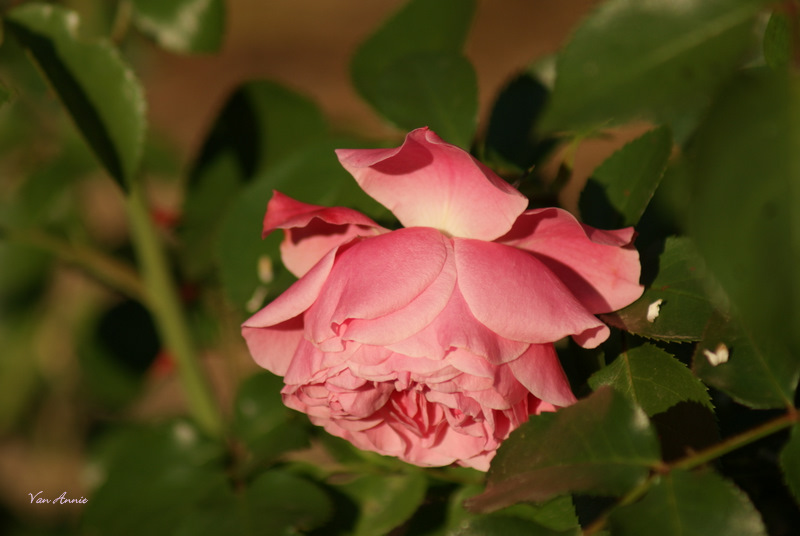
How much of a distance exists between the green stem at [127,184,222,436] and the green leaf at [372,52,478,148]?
1.07ft

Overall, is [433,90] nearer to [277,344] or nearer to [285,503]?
[277,344]

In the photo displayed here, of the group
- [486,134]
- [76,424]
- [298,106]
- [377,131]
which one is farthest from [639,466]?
[377,131]

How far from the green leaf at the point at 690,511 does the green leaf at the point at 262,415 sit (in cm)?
31

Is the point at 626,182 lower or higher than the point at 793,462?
higher

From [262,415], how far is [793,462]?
0.45m

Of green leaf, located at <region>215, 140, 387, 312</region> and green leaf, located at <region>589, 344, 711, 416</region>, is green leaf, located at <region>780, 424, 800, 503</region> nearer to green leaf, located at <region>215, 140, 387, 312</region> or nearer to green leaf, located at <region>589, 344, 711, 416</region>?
green leaf, located at <region>589, 344, 711, 416</region>

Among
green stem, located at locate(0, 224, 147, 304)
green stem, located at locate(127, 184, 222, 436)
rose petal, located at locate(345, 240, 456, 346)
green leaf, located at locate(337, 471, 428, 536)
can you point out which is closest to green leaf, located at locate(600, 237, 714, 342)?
rose petal, located at locate(345, 240, 456, 346)

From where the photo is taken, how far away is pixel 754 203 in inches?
10.7

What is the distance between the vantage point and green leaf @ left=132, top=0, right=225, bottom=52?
66cm

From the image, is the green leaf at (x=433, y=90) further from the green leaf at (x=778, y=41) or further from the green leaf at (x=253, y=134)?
the green leaf at (x=778, y=41)

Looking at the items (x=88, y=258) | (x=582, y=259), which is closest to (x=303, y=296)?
(x=582, y=259)

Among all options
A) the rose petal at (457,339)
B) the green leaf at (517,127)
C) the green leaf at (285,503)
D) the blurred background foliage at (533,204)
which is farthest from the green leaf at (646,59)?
the green leaf at (285,503)

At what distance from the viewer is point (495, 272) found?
0.38m

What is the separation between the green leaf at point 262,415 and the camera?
62 cm
